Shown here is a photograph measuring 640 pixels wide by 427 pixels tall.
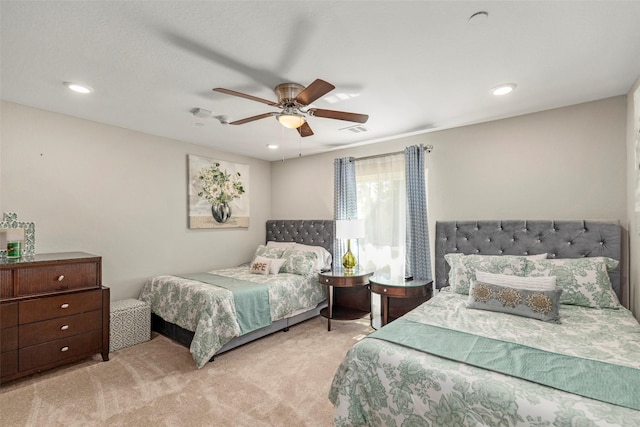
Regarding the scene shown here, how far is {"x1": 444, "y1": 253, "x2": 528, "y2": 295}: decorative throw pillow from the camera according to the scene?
264 cm

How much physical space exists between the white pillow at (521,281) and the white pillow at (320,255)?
2.14 metres

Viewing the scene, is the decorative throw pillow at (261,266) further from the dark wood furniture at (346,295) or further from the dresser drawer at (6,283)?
the dresser drawer at (6,283)

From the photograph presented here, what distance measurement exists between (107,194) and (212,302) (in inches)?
73.8

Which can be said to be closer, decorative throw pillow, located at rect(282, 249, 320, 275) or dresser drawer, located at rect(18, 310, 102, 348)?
dresser drawer, located at rect(18, 310, 102, 348)

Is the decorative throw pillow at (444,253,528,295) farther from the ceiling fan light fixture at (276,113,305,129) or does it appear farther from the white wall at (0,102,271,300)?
the white wall at (0,102,271,300)

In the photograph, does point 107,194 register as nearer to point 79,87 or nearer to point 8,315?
point 79,87

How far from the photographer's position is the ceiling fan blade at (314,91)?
1.86 m

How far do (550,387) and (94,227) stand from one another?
13.7 ft

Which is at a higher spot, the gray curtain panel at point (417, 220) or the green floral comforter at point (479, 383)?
the gray curtain panel at point (417, 220)

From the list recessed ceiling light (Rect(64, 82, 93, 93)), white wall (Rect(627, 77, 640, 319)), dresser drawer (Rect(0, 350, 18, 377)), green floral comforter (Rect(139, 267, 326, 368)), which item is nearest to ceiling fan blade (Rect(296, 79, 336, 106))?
recessed ceiling light (Rect(64, 82, 93, 93))

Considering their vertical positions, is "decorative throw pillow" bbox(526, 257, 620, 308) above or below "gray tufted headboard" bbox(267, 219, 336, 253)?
below

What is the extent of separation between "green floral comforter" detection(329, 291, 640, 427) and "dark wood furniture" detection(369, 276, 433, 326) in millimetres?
919

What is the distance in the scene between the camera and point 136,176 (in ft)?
12.2

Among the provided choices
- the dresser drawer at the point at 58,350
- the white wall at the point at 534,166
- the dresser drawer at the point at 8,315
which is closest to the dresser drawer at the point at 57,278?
the dresser drawer at the point at 8,315
